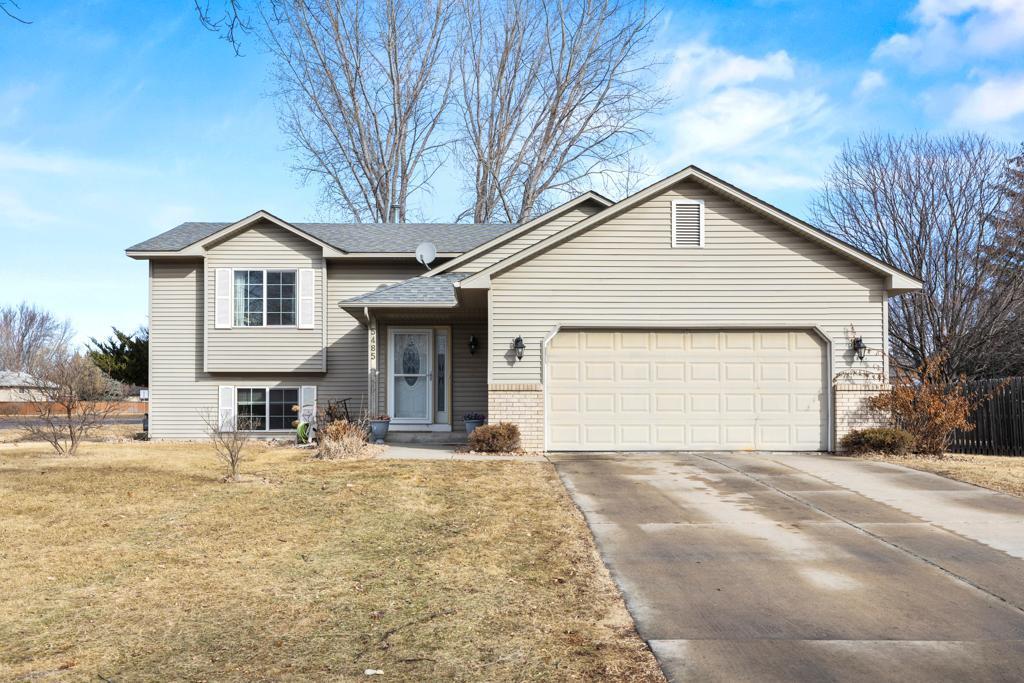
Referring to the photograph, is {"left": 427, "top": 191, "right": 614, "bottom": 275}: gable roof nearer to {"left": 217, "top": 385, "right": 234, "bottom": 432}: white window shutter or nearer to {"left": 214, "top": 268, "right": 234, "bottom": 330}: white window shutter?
{"left": 214, "top": 268, "right": 234, "bottom": 330}: white window shutter

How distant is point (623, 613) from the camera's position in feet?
17.9

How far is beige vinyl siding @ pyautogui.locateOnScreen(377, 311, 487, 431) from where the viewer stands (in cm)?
1775

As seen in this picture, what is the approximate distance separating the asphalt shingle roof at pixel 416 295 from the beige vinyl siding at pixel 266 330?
3.14 meters

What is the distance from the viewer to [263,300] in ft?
61.2

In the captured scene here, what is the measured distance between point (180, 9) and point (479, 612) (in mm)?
4821

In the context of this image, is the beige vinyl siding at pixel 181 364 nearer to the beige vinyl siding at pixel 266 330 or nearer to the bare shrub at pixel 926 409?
the beige vinyl siding at pixel 266 330

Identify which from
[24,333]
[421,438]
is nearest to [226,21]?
[421,438]

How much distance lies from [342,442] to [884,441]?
381 inches

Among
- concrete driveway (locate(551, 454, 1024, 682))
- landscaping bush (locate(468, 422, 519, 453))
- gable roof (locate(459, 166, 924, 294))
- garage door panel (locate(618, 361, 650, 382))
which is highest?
gable roof (locate(459, 166, 924, 294))

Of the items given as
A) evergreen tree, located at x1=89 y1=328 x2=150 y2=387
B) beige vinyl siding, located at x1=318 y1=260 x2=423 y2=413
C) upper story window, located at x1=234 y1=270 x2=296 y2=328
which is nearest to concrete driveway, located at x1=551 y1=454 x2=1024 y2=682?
beige vinyl siding, located at x1=318 y1=260 x2=423 y2=413

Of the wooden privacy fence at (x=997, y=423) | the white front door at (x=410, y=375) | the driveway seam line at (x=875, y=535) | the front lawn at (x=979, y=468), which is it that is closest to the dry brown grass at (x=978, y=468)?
the front lawn at (x=979, y=468)

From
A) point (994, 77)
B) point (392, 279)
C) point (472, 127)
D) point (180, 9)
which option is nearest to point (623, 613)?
point (180, 9)

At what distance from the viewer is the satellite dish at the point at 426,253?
1834 cm

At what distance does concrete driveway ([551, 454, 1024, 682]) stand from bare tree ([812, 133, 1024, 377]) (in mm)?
11250
